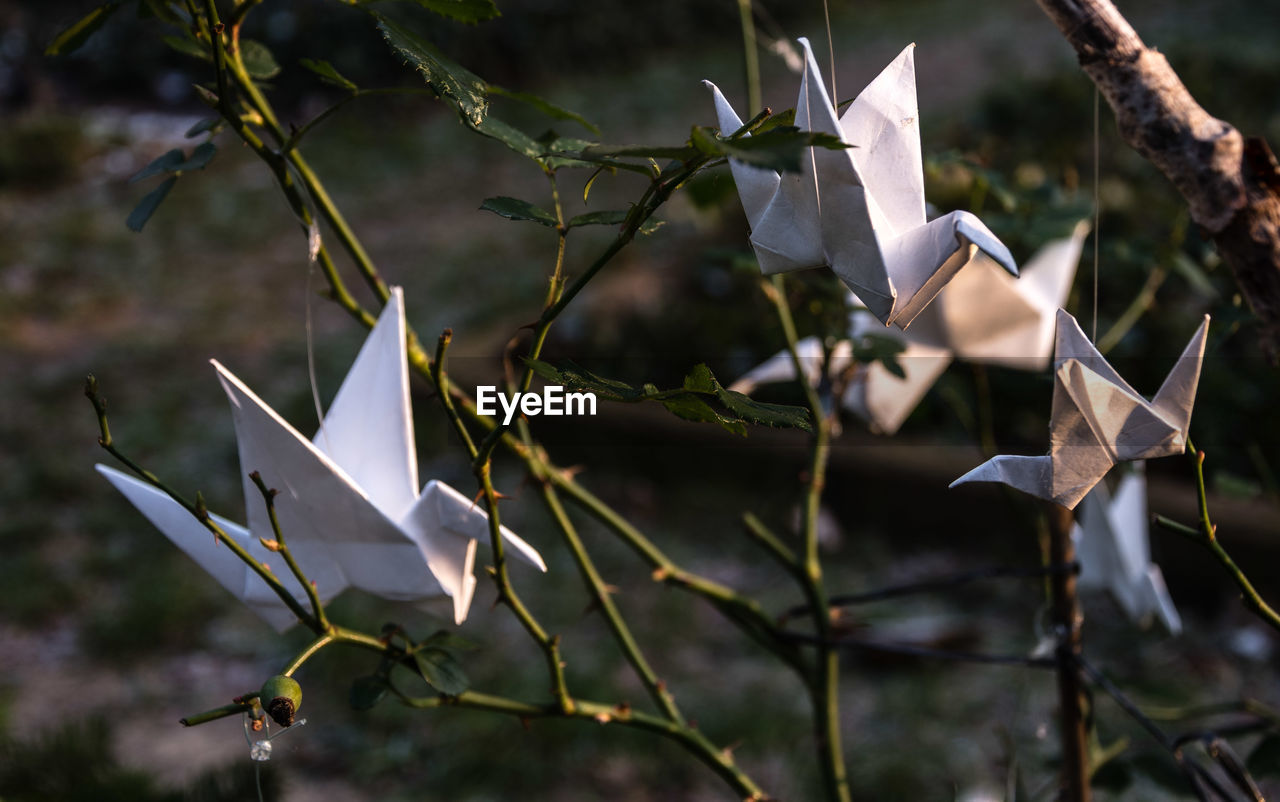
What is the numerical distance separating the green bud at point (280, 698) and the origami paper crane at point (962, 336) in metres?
0.38

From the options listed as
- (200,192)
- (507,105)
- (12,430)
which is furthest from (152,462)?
(507,105)

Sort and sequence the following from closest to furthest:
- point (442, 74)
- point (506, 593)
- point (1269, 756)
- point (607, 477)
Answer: point (442, 74) → point (506, 593) → point (1269, 756) → point (607, 477)

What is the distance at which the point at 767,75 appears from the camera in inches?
196

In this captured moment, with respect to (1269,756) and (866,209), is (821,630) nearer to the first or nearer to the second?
(1269,756)

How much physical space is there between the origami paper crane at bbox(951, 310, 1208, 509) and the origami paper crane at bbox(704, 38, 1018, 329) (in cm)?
6

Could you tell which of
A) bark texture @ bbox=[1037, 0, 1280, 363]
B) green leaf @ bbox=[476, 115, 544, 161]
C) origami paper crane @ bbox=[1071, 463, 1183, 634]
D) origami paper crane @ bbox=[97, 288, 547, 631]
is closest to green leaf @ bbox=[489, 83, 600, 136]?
green leaf @ bbox=[476, 115, 544, 161]

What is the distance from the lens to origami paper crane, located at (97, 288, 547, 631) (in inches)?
18.3

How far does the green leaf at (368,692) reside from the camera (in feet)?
1.62

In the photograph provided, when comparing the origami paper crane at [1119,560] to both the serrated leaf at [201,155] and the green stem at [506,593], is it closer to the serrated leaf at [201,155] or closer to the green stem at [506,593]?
the green stem at [506,593]

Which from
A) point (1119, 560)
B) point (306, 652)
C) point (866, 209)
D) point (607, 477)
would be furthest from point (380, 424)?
point (607, 477)

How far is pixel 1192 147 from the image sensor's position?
482 mm

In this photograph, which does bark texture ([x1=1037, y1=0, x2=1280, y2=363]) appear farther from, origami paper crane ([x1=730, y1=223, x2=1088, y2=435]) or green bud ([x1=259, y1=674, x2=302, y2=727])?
green bud ([x1=259, y1=674, x2=302, y2=727])

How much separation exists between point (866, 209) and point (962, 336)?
427mm

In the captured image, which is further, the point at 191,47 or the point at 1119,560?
the point at 1119,560
